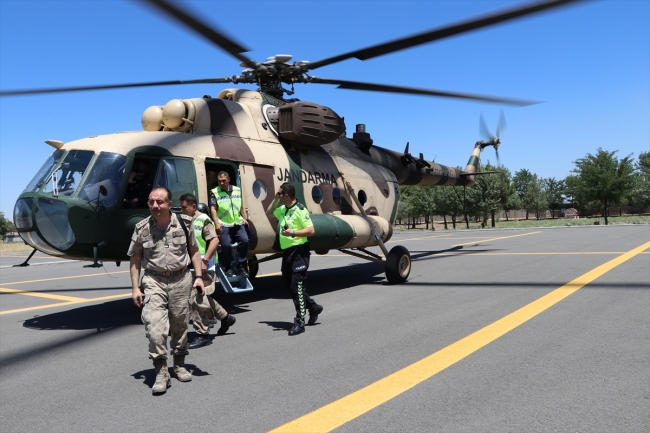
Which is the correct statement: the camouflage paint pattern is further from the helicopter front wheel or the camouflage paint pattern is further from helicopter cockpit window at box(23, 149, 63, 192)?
the helicopter front wheel

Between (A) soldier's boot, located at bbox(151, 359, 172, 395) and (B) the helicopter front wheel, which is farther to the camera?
(B) the helicopter front wheel

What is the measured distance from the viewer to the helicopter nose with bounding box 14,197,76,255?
6.14m

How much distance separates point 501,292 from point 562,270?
3.35 metres

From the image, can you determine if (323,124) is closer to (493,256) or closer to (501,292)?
(501,292)

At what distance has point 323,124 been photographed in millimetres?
8883

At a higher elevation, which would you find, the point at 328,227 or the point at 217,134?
the point at 217,134

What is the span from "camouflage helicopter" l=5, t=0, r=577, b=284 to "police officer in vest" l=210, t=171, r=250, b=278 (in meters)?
0.39

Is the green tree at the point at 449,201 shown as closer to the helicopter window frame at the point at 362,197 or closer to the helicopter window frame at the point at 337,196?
the helicopter window frame at the point at 362,197

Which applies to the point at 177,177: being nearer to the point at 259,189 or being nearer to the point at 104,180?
the point at 104,180

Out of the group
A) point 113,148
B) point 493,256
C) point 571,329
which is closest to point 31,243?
point 113,148

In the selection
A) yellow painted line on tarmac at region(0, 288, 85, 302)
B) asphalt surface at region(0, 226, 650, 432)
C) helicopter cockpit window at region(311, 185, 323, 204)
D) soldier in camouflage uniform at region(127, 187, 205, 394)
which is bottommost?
yellow painted line on tarmac at region(0, 288, 85, 302)

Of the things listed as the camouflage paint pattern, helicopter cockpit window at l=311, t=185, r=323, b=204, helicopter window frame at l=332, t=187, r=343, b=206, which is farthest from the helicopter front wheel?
helicopter cockpit window at l=311, t=185, r=323, b=204

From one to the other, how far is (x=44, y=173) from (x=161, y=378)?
403cm

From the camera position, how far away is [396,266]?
966cm
